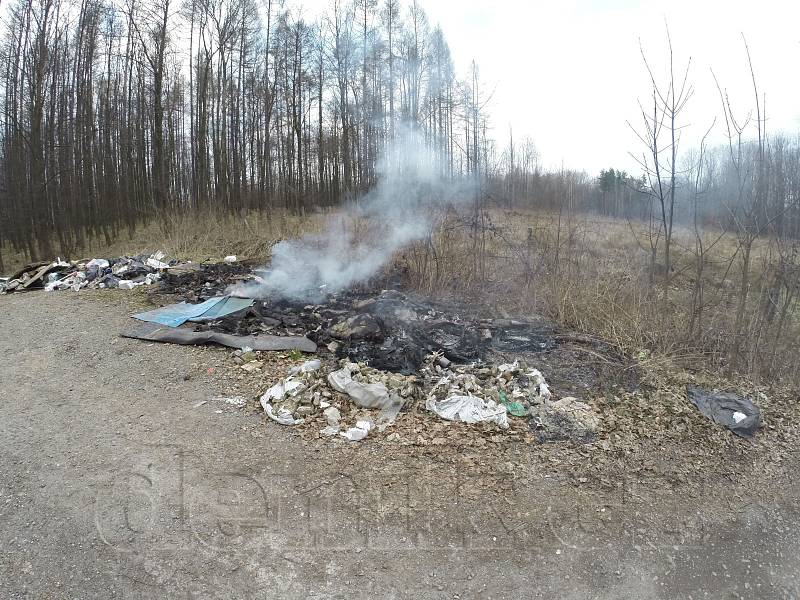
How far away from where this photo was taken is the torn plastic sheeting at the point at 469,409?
3.59m

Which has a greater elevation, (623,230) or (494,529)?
(623,230)

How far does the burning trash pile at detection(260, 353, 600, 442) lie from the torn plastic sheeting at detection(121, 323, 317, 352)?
62cm

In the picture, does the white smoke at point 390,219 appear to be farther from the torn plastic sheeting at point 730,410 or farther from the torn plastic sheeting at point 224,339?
the torn plastic sheeting at point 730,410

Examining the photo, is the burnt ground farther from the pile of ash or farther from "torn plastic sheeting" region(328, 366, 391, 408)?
the pile of ash

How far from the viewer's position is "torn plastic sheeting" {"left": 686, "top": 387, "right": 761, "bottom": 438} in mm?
3652

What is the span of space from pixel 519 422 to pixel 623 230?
16.3 meters

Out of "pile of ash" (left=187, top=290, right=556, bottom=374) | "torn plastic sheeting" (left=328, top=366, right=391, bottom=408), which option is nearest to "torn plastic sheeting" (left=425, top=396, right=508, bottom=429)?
"torn plastic sheeting" (left=328, top=366, right=391, bottom=408)

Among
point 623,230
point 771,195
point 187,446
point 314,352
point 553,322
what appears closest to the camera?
point 187,446

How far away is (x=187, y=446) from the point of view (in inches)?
127

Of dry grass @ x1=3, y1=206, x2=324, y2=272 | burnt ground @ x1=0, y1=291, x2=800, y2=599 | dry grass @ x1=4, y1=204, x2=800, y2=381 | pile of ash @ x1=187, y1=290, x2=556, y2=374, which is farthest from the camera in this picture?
dry grass @ x1=3, y1=206, x2=324, y2=272

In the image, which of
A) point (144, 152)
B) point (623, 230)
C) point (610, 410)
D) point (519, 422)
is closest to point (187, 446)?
point (519, 422)

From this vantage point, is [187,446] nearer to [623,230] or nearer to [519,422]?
[519,422]

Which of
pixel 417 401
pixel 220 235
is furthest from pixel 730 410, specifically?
pixel 220 235

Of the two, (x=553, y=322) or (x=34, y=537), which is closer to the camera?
A: (x=34, y=537)
